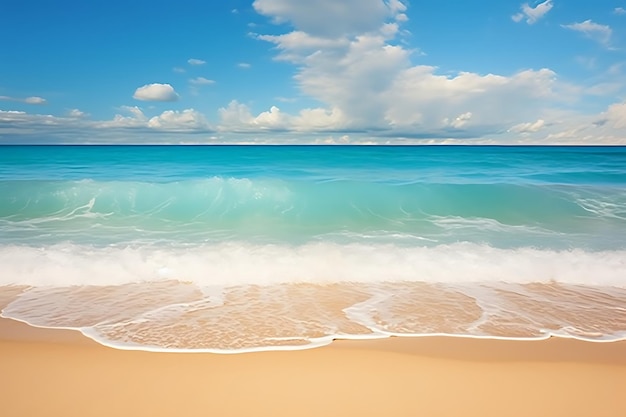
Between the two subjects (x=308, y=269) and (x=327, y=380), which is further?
(x=308, y=269)

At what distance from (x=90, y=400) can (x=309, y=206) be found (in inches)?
451

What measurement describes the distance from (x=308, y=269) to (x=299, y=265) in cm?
33

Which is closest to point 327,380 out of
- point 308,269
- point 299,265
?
point 308,269

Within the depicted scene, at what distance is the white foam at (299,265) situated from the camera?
6.06m

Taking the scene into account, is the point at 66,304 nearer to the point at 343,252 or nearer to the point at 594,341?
the point at 343,252

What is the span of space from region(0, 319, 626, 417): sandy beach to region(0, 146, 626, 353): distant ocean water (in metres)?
0.29

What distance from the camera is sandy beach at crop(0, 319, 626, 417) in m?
2.82

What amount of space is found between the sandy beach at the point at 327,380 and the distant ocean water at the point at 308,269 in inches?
11.3

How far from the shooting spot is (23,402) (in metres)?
Answer: 2.88

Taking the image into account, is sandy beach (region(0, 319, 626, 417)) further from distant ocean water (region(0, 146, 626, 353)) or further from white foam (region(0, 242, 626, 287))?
white foam (region(0, 242, 626, 287))

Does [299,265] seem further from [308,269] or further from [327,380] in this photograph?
[327,380]

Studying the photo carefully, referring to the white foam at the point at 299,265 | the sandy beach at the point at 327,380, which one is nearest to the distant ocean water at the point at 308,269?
the white foam at the point at 299,265

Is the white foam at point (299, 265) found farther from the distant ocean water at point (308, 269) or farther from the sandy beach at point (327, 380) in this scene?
the sandy beach at point (327, 380)

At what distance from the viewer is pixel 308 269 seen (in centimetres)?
646
